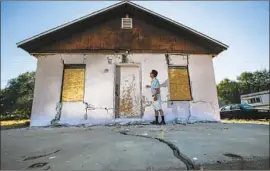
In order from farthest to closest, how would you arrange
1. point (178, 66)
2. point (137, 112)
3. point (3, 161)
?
point (178, 66)
point (137, 112)
point (3, 161)

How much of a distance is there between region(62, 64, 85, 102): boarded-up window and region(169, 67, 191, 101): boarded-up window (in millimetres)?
3409

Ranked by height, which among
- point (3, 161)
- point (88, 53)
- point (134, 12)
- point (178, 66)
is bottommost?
point (3, 161)

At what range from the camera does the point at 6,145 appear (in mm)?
3062

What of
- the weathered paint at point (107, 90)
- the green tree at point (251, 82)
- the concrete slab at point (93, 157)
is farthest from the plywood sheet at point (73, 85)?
the green tree at point (251, 82)

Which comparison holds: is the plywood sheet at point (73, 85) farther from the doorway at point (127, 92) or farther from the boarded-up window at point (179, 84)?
the boarded-up window at point (179, 84)

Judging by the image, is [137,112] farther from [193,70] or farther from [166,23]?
[166,23]

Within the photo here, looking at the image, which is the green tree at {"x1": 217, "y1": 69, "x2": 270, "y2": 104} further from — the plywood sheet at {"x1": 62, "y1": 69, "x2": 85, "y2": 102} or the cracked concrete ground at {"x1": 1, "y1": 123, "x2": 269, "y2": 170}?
the plywood sheet at {"x1": 62, "y1": 69, "x2": 85, "y2": 102}

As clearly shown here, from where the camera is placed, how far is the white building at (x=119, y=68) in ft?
21.8

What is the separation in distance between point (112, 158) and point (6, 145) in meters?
2.14

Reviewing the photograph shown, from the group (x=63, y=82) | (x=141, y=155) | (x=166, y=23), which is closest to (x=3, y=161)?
(x=141, y=155)

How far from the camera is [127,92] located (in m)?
7.00

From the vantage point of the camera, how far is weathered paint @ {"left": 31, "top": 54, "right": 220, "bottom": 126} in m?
6.54

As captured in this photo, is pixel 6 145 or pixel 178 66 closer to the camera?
pixel 6 145

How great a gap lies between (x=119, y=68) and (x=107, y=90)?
41.4 inches
